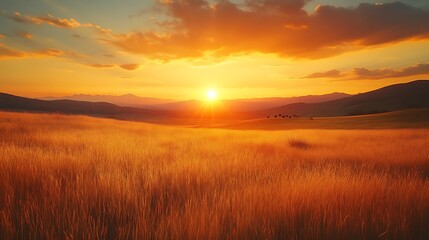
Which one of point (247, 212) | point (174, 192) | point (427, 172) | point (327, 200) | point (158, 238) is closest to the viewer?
point (158, 238)

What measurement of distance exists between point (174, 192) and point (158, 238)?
1149 mm

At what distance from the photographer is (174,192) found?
2758mm

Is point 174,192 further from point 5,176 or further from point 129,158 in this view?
point 129,158

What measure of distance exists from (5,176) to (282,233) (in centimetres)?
273

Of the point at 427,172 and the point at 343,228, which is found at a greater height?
the point at 343,228

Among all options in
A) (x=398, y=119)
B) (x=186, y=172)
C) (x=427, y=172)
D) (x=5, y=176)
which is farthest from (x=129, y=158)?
(x=398, y=119)

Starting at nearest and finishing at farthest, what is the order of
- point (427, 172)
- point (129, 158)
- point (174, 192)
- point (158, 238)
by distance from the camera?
point (158, 238)
point (174, 192)
point (129, 158)
point (427, 172)

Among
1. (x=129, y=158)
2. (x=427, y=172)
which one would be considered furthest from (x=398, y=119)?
(x=129, y=158)

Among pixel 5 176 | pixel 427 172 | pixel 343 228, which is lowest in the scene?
pixel 427 172

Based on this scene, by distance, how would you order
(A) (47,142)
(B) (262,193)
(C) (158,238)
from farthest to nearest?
(A) (47,142) → (B) (262,193) → (C) (158,238)

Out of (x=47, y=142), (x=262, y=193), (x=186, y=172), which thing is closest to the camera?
(x=262, y=193)

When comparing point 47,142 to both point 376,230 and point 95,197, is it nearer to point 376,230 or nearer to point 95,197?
point 95,197

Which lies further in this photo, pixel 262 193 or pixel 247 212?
pixel 262 193

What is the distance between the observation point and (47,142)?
20.2 feet
